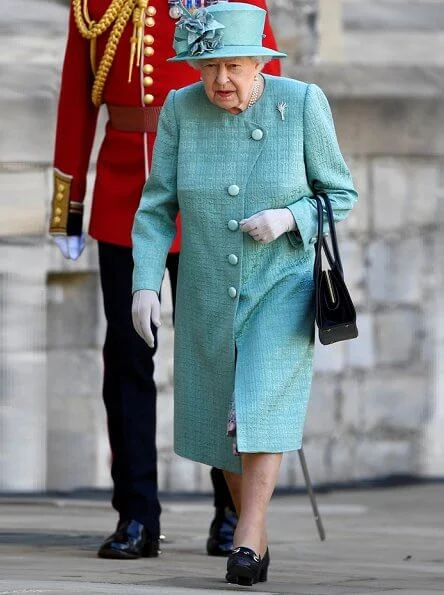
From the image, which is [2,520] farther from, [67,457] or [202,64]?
[202,64]

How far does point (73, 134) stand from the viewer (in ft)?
19.5

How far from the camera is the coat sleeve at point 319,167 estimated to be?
200 inches

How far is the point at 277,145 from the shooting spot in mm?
5105

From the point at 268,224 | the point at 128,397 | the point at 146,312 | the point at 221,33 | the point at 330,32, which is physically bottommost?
the point at 128,397

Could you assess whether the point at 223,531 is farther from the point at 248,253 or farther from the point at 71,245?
the point at 248,253

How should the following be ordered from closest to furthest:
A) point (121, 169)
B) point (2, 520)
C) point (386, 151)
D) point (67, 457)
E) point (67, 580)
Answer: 1. point (67, 580)
2. point (121, 169)
3. point (2, 520)
4. point (67, 457)
5. point (386, 151)

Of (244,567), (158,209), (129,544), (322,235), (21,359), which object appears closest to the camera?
(244,567)

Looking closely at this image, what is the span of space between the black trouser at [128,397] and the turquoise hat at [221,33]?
2.99ft

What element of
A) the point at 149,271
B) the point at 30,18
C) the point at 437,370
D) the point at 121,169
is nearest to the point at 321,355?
the point at 437,370

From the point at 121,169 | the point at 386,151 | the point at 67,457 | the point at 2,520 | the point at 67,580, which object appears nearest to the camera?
the point at 67,580

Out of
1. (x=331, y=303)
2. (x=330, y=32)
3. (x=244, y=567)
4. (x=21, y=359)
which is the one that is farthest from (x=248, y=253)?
(x=330, y=32)

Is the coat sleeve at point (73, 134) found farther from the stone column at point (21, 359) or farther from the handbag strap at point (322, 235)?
the stone column at point (21, 359)

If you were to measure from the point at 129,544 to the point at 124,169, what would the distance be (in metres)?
1.07

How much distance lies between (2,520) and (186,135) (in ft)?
7.31
